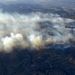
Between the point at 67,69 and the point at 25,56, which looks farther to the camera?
the point at 25,56

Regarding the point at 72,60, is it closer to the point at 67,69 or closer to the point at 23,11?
the point at 67,69

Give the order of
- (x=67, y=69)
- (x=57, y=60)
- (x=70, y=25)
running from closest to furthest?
(x=67, y=69) < (x=57, y=60) < (x=70, y=25)

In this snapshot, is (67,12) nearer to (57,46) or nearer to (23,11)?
(23,11)

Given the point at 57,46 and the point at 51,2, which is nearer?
the point at 57,46

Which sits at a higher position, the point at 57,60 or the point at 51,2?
the point at 51,2

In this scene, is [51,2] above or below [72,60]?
above

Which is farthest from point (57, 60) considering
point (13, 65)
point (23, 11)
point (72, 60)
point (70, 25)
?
point (23, 11)

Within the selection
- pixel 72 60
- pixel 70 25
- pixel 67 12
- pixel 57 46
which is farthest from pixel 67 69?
pixel 67 12

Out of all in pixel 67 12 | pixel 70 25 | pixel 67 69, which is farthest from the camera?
pixel 67 12

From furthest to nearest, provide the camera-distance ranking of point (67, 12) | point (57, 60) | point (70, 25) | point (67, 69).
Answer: point (67, 12) < point (70, 25) < point (57, 60) < point (67, 69)
